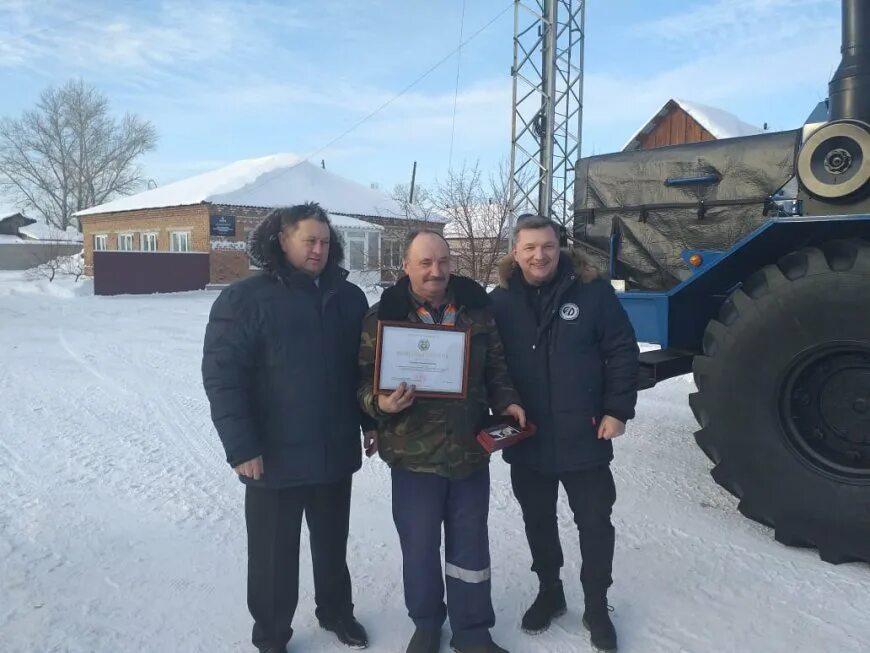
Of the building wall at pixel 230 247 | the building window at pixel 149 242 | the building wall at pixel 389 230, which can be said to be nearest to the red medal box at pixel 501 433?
the building wall at pixel 389 230

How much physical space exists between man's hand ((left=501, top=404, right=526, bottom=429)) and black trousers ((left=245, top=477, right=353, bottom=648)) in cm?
73

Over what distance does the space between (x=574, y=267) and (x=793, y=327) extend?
116 centimetres

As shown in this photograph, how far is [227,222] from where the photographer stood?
22766 mm

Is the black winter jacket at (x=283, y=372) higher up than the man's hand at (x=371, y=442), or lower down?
higher up

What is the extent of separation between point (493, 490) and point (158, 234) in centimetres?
2425

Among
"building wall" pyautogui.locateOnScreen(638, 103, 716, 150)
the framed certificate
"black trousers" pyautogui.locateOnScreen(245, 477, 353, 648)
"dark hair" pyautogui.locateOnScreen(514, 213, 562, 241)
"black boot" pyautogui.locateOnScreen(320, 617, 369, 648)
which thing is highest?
"building wall" pyautogui.locateOnScreen(638, 103, 716, 150)

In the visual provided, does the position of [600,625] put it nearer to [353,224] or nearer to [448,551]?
[448,551]

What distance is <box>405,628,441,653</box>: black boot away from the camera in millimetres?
2447

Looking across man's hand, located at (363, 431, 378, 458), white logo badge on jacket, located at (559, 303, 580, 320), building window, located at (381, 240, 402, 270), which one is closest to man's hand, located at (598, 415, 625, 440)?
white logo badge on jacket, located at (559, 303, 580, 320)

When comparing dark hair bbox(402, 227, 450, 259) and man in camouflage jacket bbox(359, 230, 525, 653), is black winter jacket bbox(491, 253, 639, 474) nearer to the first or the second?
man in camouflage jacket bbox(359, 230, 525, 653)

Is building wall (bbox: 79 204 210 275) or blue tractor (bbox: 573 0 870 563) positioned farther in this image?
building wall (bbox: 79 204 210 275)

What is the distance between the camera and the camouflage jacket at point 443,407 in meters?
2.40

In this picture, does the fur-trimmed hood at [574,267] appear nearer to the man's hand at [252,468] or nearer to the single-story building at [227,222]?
the man's hand at [252,468]

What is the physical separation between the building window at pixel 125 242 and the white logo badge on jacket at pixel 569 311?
2761cm
